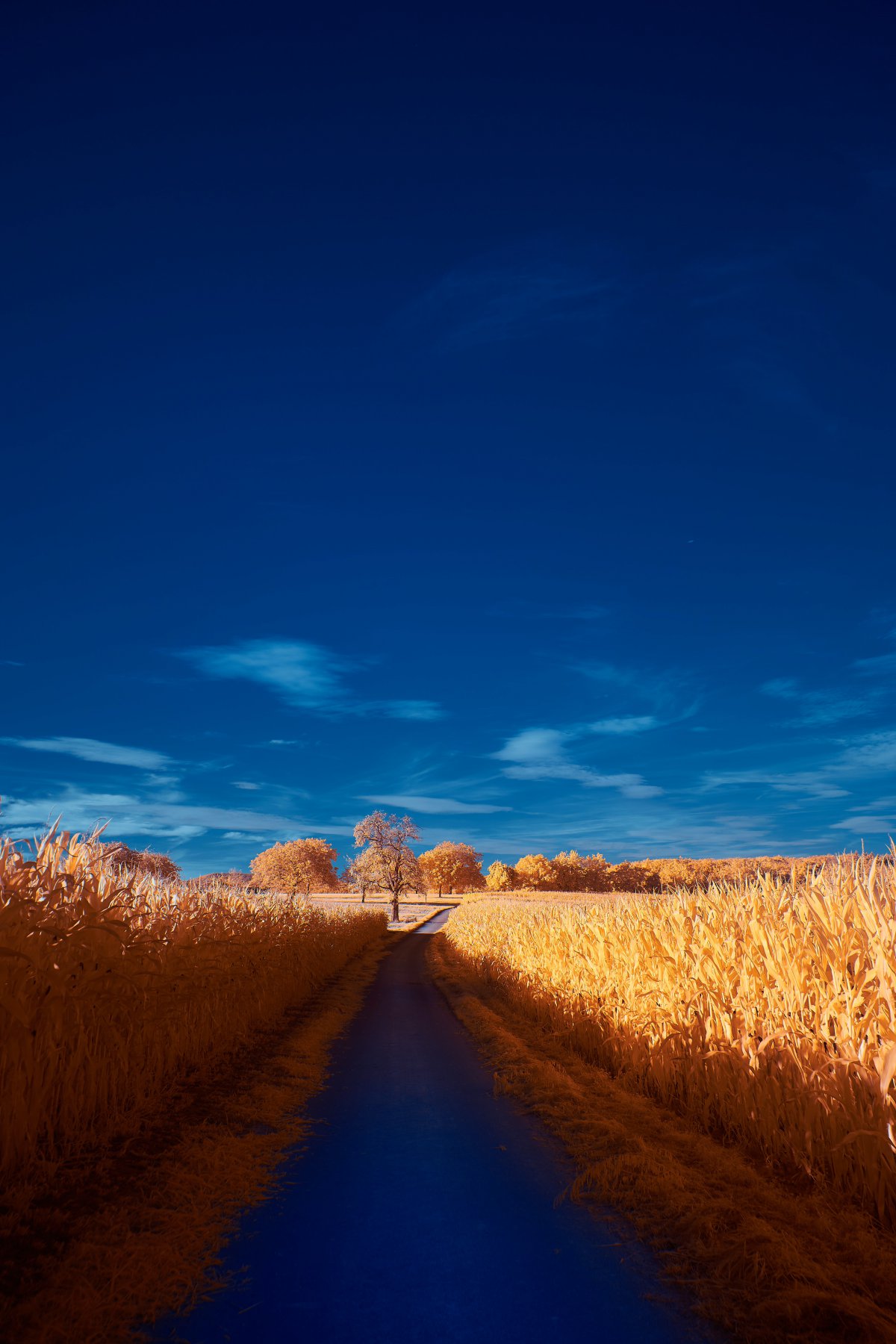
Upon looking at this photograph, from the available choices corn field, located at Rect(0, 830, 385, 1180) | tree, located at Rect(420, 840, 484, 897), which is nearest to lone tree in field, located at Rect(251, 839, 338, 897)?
tree, located at Rect(420, 840, 484, 897)

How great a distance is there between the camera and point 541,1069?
884 cm

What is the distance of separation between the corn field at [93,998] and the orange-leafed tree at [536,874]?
12262 cm

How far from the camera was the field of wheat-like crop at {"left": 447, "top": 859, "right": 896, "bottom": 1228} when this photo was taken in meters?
4.96

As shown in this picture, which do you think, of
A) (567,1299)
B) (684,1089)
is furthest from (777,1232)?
(684,1089)

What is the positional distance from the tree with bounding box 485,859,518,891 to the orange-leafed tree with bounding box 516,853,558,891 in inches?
50.0

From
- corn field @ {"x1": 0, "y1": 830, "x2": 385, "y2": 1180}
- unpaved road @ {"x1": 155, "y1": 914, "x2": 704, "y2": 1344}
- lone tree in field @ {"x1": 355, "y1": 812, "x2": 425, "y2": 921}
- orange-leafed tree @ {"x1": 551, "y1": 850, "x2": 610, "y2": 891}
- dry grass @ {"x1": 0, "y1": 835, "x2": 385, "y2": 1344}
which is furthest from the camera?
orange-leafed tree @ {"x1": 551, "y1": 850, "x2": 610, "y2": 891}

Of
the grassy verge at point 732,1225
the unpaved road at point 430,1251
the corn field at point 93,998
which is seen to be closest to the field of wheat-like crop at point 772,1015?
the grassy verge at point 732,1225

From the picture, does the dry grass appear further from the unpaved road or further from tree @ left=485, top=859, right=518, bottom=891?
tree @ left=485, top=859, right=518, bottom=891

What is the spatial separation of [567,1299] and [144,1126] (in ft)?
14.8

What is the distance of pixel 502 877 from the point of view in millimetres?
129125

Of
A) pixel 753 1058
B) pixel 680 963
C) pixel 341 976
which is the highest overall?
pixel 680 963

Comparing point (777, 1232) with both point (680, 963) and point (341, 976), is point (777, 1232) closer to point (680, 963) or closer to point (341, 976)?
point (680, 963)

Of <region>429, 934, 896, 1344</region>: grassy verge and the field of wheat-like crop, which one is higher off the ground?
the field of wheat-like crop

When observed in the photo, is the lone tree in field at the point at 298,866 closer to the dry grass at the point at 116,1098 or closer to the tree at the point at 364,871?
the tree at the point at 364,871
